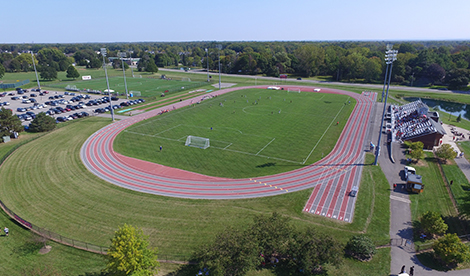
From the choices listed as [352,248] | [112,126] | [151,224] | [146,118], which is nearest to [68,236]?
[151,224]

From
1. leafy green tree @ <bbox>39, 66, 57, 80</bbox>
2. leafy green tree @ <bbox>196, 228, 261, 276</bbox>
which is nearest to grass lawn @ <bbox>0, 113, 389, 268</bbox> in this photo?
leafy green tree @ <bbox>196, 228, 261, 276</bbox>

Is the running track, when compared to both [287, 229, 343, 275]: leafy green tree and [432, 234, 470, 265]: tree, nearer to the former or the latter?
[432, 234, 470, 265]: tree

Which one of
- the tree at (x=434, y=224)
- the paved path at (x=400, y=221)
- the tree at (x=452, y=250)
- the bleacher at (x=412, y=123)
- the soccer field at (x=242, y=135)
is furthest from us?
the bleacher at (x=412, y=123)

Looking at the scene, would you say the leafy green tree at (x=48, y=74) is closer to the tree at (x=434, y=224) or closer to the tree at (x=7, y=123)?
the tree at (x=7, y=123)

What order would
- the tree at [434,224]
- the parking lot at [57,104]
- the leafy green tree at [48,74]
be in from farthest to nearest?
the leafy green tree at [48,74]
the parking lot at [57,104]
the tree at [434,224]

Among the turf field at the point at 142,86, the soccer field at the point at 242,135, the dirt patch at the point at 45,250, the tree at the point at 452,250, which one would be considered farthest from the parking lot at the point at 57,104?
the tree at the point at 452,250

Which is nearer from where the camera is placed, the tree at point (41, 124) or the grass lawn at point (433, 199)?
the grass lawn at point (433, 199)

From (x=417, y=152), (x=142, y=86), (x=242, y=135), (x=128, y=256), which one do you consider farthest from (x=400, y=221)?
(x=142, y=86)
